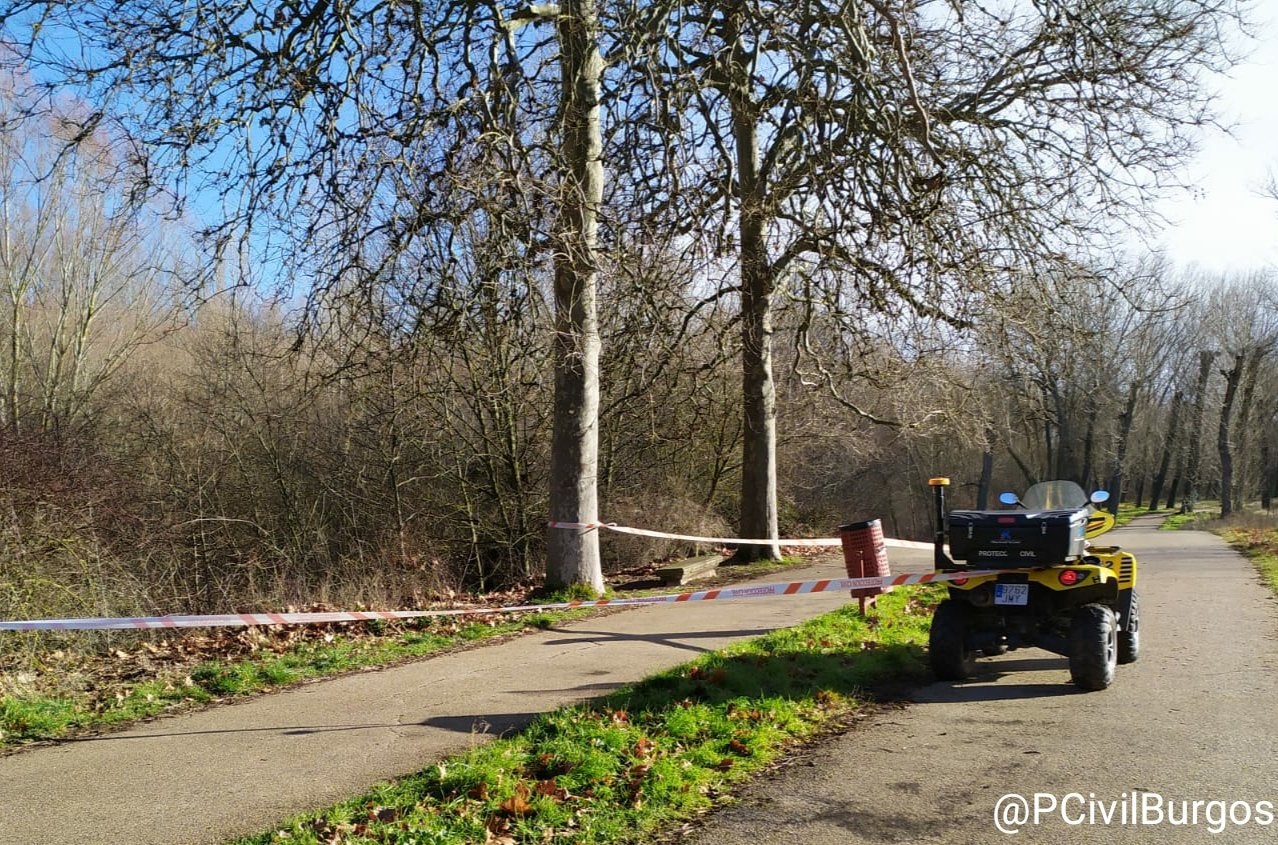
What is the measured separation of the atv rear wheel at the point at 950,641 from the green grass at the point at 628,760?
45 centimetres

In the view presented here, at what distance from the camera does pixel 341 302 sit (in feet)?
35.0

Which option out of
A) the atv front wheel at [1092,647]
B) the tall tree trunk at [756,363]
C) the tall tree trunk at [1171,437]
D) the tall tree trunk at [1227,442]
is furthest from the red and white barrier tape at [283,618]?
the tall tree trunk at [1171,437]

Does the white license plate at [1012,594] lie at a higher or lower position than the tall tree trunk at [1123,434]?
lower

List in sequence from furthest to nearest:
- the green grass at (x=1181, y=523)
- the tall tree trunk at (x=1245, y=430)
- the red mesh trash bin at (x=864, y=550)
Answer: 1. the tall tree trunk at (x=1245, y=430)
2. the green grass at (x=1181, y=523)
3. the red mesh trash bin at (x=864, y=550)

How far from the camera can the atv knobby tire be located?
7871 millimetres

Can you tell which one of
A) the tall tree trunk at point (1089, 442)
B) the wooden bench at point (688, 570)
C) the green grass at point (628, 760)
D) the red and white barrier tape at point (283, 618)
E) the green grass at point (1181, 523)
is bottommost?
the green grass at point (1181, 523)

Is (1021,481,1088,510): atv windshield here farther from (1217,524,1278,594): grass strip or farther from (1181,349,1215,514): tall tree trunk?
(1181,349,1215,514): tall tree trunk

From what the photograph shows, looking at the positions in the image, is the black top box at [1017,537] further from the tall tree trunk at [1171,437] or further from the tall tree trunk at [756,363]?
the tall tree trunk at [1171,437]

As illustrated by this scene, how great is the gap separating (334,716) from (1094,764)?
482 centimetres

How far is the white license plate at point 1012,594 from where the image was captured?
23.6 ft

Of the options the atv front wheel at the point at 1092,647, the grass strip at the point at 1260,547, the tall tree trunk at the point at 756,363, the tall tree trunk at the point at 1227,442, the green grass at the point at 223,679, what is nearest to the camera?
the green grass at the point at 223,679

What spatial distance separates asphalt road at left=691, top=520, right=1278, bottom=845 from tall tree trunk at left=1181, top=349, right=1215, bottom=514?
135 ft

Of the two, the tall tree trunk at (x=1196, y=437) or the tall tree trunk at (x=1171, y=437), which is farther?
the tall tree trunk at (x=1171, y=437)

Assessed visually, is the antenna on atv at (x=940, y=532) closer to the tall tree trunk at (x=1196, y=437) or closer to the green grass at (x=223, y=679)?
the green grass at (x=223, y=679)
